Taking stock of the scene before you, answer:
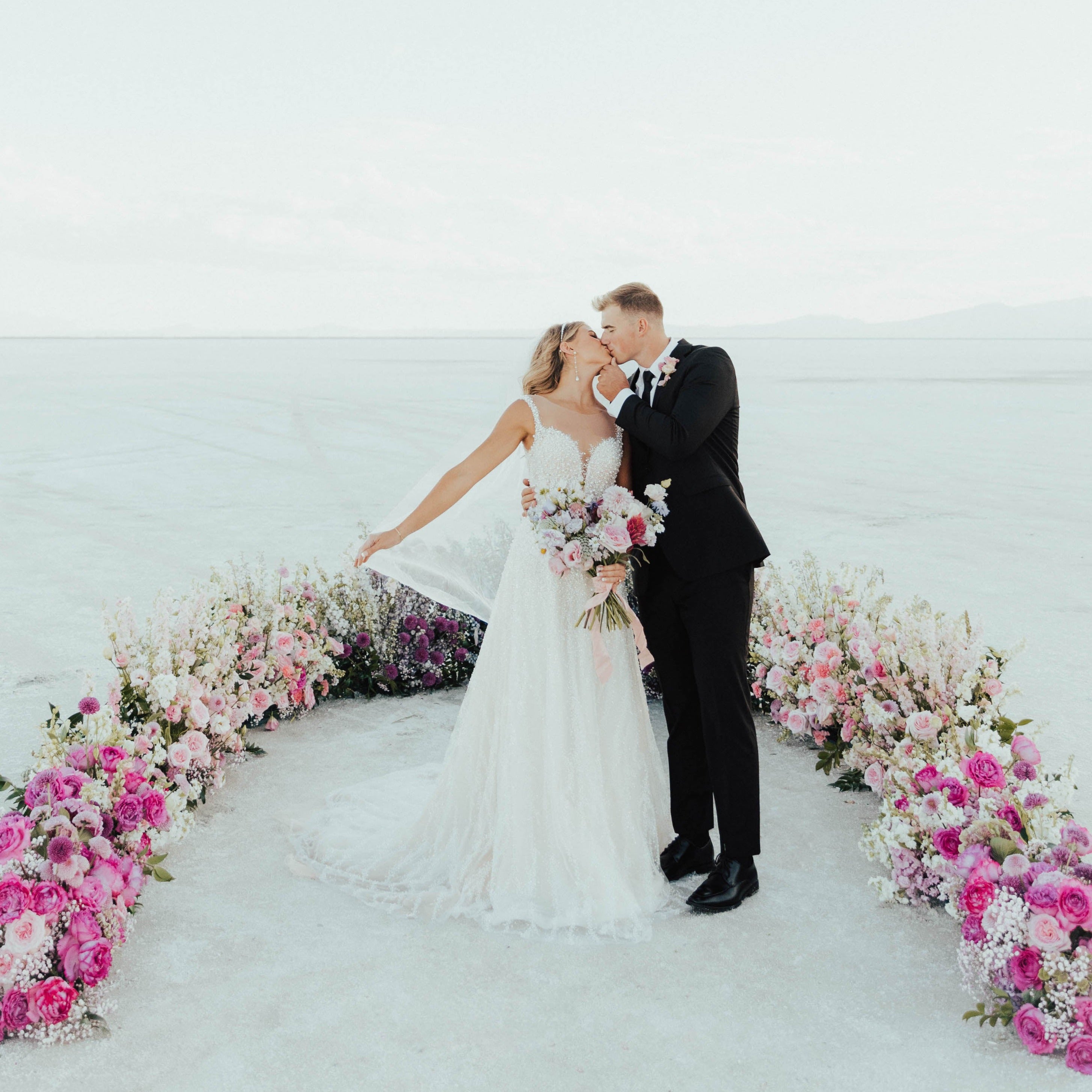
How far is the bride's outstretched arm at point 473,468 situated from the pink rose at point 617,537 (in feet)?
2.03

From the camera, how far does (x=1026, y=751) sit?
433 cm

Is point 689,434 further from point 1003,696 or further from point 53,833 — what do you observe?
point 53,833

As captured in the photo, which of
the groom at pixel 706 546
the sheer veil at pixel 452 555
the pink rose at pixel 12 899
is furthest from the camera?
the sheer veil at pixel 452 555

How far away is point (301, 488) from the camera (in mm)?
17000

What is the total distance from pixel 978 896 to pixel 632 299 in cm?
259

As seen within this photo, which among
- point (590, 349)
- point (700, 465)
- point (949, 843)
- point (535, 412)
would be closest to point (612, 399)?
point (590, 349)

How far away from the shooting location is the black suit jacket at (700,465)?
4.03 meters

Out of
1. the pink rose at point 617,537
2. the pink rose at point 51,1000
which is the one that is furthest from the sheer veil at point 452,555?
the pink rose at point 51,1000

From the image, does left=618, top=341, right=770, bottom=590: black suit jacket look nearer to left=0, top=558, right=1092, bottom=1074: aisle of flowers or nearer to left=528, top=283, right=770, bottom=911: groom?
left=528, top=283, right=770, bottom=911: groom

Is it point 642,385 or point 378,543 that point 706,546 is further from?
point 378,543

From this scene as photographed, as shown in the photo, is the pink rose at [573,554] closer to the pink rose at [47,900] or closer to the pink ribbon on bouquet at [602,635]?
the pink ribbon on bouquet at [602,635]

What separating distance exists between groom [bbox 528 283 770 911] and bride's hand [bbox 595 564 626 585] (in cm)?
21

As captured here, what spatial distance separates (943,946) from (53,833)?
133 inches

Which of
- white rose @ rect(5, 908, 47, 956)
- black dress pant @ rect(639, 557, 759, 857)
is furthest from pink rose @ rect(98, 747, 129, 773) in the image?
black dress pant @ rect(639, 557, 759, 857)
